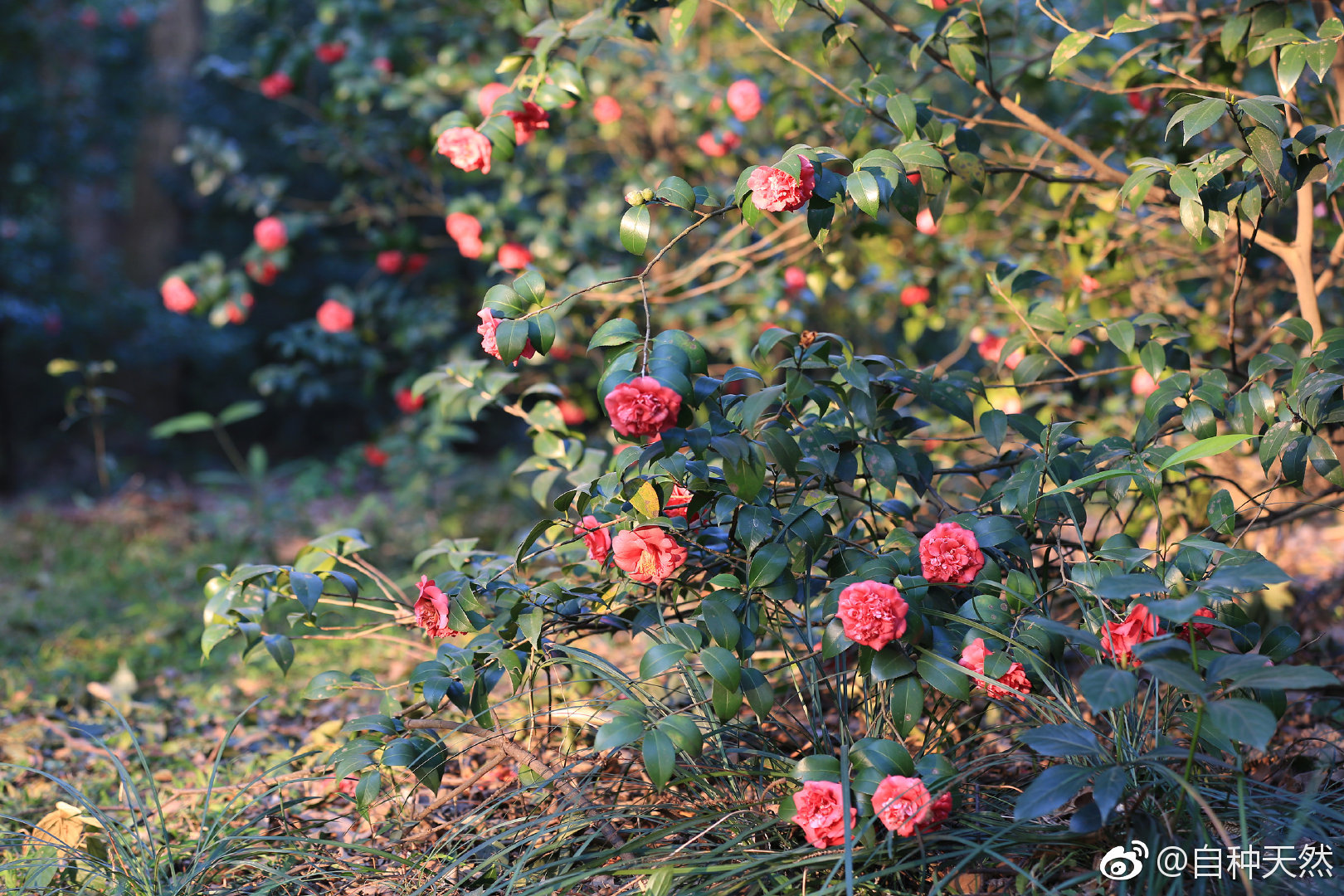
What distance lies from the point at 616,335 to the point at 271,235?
213cm

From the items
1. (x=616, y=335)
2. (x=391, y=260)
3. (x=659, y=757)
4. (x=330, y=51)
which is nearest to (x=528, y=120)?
(x=616, y=335)

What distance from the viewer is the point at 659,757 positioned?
1.18 m

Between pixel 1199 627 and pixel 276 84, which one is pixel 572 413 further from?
pixel 1199 627

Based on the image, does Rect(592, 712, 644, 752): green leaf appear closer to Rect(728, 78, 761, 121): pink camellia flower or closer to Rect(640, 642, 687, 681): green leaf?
Rect(640, 642, 687, 681): green leaf

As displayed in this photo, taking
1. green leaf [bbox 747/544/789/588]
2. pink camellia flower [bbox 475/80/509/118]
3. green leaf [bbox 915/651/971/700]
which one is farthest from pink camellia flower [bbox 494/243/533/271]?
green leaf [bbox 915/651/971/700]

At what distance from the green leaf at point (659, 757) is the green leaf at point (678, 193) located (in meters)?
0.75

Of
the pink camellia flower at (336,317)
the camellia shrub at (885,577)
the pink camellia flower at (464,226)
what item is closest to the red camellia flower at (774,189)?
the camellia shrub at (885,577)

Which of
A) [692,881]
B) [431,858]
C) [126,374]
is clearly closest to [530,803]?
[431,858]

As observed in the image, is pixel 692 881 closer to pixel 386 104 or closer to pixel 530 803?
pixel 530 803

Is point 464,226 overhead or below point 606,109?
below

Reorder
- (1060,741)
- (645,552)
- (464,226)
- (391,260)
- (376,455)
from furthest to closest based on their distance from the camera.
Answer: (376,455)
(391,260)
(464,226)
(645,552)
(1060,741)

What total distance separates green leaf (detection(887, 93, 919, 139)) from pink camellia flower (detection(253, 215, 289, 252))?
2.19m

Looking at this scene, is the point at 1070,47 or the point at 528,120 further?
the point at 528,120

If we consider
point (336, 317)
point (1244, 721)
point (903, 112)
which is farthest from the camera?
point (336, 317)
